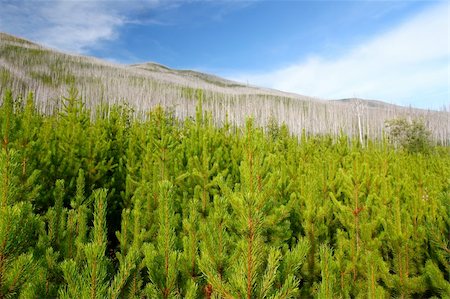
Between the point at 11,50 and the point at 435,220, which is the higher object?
the point at 11,50

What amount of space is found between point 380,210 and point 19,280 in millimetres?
3929

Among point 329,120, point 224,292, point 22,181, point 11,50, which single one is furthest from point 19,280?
point 11,50

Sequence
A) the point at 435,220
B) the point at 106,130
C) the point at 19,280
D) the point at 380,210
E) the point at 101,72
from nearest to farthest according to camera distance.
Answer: the point at 19,280 → the point at 435,220 → the point at 380,210 → the point at 106,130 → the point at 101,72

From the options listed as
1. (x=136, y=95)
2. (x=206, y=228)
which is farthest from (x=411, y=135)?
(x=206, y=228)

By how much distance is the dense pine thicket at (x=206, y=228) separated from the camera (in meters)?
1.80

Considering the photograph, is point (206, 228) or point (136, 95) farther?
point (136, 95)

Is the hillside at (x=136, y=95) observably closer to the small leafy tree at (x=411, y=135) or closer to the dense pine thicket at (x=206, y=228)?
the small leafy tree at (x=411, y=135)

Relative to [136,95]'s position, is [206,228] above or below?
below

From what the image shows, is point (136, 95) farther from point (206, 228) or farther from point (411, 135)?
point (206, 228)

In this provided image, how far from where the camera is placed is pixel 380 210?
4254mm

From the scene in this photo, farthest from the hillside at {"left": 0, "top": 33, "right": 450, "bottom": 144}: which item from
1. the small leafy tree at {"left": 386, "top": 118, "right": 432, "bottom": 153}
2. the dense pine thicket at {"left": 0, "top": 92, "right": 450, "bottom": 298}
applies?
the dense pine thicket at {"left": 0, "top": 92, "right": 450, "bottom": 298}

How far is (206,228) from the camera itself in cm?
231

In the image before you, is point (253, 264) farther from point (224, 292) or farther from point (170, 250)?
point (170, 250)

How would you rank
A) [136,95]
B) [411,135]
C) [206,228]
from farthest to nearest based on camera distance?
[136,95]
[411,135]
[206,228]
